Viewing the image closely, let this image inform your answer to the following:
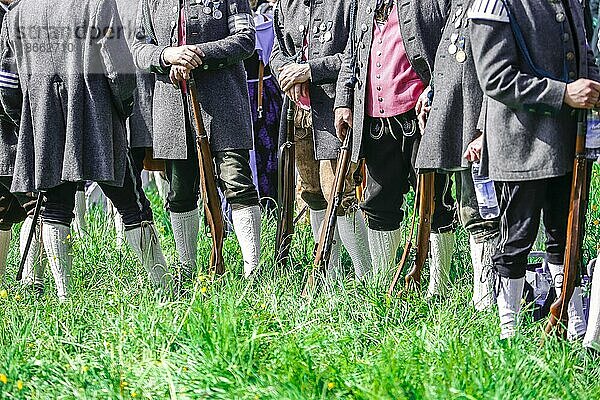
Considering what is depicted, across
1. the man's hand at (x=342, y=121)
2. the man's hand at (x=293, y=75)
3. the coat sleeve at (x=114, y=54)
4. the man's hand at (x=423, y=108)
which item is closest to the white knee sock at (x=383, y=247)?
the man's hand at (x=342, y=121)

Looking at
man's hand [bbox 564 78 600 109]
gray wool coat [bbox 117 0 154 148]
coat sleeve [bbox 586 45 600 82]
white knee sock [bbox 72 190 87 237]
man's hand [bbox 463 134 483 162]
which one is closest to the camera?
man's hand [bbox 564 78 600 109]

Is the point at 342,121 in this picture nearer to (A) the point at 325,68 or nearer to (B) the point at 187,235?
(A) the point at 325,68

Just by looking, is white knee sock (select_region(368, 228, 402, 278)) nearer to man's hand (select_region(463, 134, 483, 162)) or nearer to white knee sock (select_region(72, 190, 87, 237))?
man's hand (select_region(463, 134, 483, 162))

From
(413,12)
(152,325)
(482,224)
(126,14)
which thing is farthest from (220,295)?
(126,14)

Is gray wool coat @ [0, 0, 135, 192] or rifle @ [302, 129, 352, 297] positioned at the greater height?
gray wool coat @ [0, 0, 135, 192]

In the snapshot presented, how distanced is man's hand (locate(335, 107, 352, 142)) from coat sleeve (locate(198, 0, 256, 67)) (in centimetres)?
62

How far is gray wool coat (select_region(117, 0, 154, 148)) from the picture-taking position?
274 inches

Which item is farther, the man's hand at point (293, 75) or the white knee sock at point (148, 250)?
the white knee sock at point (148, 250)

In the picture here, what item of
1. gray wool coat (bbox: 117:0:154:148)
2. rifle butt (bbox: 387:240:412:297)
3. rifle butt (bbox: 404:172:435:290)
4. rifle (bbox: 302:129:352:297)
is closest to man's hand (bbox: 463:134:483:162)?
rifle butt (bbox: 404:172:435:290)

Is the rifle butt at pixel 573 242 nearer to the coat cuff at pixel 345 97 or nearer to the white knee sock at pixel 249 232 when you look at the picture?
the coat cuff at pixel 345 97

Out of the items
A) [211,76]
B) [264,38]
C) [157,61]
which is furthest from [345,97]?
[264,38]

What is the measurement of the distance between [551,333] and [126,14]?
3.54 meters

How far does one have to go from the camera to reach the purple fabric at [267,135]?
27.7 feet

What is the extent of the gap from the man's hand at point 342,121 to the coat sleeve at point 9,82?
1.74 meters
